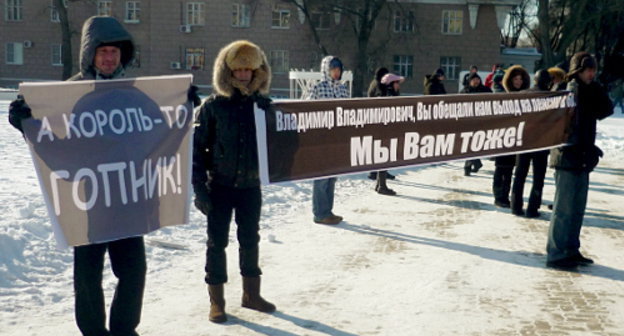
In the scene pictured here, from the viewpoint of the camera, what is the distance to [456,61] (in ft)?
166

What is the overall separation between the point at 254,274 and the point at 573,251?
338 cm

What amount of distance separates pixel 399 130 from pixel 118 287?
3.29 metres

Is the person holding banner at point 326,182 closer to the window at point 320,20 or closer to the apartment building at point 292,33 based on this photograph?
the apartment building at point 292,33

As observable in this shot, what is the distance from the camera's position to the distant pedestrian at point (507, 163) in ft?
34.8

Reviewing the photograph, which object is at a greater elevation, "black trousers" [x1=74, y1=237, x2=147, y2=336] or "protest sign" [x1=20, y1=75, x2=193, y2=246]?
"protest sign" [x1=20, y1=75, x2=193, y2=246]

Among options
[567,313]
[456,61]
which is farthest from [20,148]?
[456,61]

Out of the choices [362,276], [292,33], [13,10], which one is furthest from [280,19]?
[362,276]

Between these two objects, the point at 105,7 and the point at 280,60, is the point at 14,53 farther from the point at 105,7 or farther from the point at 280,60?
the point at 280,60

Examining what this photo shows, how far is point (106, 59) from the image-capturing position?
14.5 ft

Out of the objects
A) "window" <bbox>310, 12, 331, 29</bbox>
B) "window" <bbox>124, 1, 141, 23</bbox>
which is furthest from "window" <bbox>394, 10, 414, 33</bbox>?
"window" <bbox>124, 1, 141, 23</bbox>

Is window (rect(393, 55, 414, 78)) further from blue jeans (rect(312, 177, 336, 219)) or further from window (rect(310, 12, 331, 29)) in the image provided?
blue jeans (rect(312, 177, 336, 219))

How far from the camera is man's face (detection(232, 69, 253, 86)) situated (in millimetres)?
5363

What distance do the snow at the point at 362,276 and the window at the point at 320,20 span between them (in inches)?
1627

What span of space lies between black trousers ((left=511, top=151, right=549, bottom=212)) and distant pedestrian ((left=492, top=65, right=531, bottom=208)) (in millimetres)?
508
